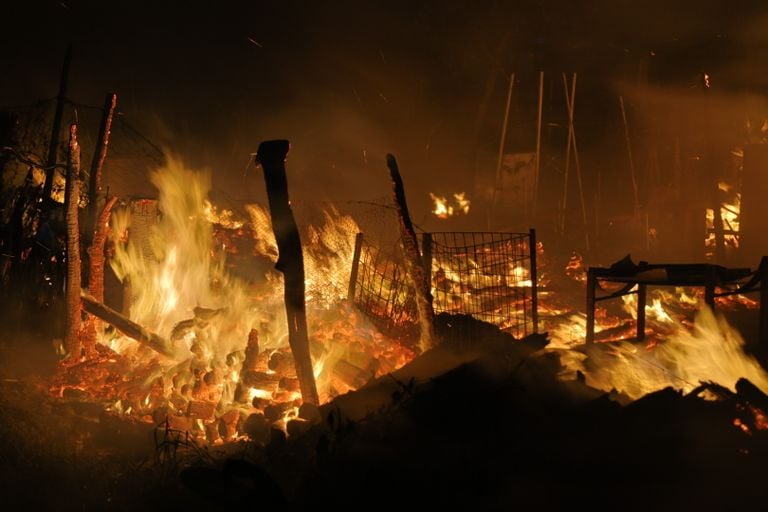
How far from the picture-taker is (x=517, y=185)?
17.5 m

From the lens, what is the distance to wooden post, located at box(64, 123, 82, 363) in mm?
8094

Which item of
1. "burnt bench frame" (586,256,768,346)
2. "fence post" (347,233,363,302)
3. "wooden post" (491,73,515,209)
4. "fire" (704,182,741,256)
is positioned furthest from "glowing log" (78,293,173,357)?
"fire" (704,182,741,256)

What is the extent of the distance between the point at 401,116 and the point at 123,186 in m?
10.2

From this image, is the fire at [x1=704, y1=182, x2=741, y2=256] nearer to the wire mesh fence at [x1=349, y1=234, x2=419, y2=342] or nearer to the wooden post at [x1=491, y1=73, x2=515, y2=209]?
the wooden post at [x1=491, y1=73, x2=515, y2=209]

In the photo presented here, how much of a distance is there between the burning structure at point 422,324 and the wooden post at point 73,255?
4 centimetres

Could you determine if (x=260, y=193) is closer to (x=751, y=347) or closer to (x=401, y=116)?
(x=401, y=116)

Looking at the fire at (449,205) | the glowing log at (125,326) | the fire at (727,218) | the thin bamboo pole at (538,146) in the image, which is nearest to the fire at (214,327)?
the glowing log at (125,326)

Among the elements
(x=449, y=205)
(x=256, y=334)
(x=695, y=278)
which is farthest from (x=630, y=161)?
(x=256, y=334)

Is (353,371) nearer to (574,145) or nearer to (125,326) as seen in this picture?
(125,326)

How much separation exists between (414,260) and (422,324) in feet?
3.36

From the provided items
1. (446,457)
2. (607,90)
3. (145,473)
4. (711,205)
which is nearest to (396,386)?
(446,457)

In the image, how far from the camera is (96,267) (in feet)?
29.6

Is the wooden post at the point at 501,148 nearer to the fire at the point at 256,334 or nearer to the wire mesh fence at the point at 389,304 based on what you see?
the fire at the point at 256,334

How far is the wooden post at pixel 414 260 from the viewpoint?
6566 mm
